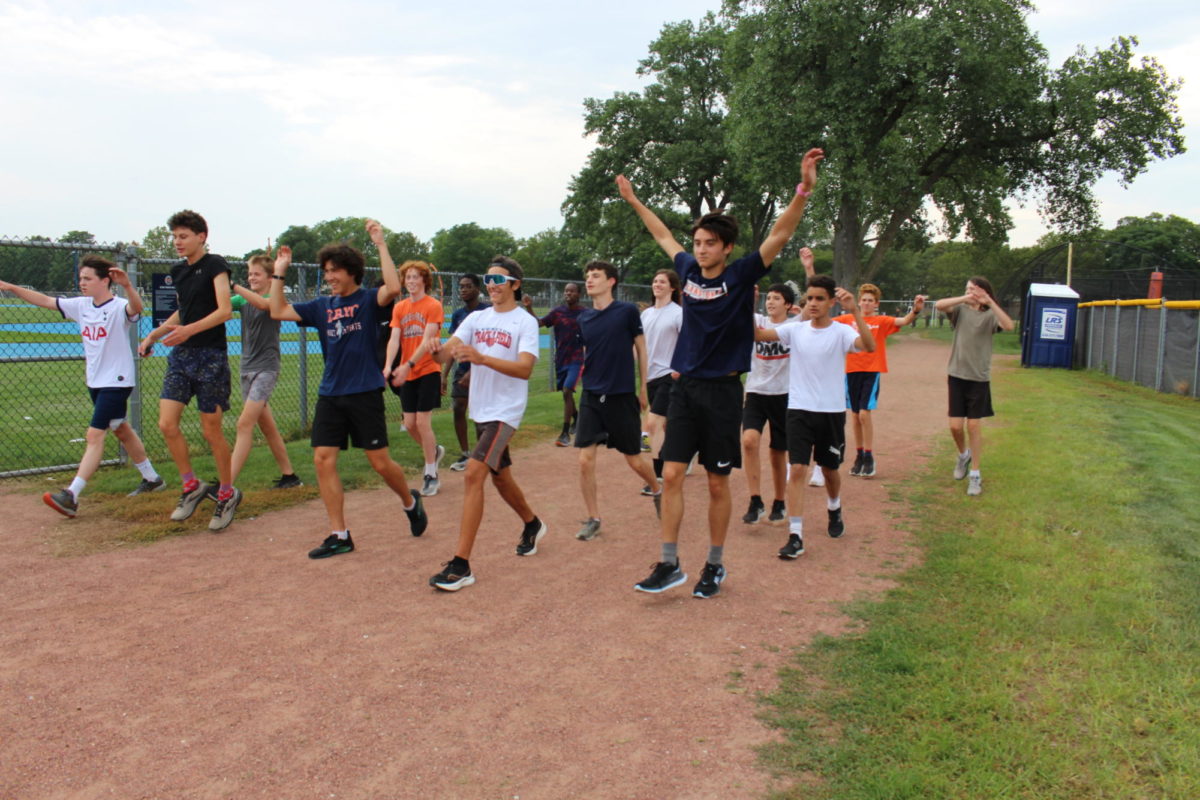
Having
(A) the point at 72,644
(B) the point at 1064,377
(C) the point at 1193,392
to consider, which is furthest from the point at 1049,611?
(B) the point at 1064,377

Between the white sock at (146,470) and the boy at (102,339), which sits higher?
the boy at (102,339)

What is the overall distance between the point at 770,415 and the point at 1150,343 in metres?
15.0

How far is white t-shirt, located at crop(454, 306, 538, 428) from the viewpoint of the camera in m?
5.02

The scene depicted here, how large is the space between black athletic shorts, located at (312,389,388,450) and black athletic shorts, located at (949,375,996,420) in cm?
526

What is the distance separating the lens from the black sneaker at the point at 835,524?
6.11 metres

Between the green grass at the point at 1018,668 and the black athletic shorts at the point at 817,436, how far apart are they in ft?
3.06

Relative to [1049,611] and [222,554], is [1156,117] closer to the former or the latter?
[1049,611]

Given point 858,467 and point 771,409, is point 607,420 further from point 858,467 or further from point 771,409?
point 858,467

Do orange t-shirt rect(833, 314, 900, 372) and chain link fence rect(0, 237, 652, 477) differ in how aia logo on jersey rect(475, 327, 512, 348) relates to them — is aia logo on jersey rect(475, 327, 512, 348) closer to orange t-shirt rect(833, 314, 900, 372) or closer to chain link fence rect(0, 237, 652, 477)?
chain link fence rect(0, 237, 652, 477)

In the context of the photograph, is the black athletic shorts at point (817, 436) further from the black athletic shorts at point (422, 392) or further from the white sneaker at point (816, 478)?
the black athletic shorts at point (422, 392)

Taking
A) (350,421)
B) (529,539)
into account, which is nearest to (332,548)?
Answer: (350,421)

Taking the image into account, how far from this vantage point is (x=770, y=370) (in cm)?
666

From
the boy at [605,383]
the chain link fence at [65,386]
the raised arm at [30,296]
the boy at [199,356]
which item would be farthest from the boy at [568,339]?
the raised arm at [30,296]

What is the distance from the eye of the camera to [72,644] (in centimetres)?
403
